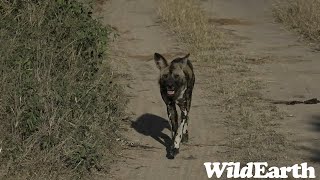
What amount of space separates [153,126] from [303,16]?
7.19m

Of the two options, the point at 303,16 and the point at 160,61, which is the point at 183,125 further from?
the point at 303,16

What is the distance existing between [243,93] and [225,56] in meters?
2.53

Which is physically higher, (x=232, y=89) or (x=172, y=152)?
(x=172, y=152)

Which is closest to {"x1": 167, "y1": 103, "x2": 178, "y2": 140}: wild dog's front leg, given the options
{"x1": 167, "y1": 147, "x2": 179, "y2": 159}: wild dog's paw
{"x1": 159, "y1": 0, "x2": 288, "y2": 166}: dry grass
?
{"x1": 167, "y1": 147, "x2": 179, "y2": 159}: wild dog's paw

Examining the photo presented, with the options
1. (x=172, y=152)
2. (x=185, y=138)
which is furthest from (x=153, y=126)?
(x=172, y=152)

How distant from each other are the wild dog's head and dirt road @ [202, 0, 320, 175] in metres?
1.21

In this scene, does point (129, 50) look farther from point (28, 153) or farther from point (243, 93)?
point (28, 153)

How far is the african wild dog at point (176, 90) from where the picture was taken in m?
6.21

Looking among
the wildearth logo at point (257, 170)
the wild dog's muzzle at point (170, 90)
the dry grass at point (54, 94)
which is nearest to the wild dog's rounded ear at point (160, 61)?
the wild dog's muzzle at point (170, 90)

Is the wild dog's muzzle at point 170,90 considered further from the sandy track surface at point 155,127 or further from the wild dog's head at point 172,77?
the sandy track surface at point 155,127

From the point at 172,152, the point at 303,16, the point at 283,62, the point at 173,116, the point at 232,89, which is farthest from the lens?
the point at 303,16

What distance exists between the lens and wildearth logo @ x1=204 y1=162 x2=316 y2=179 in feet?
17.5

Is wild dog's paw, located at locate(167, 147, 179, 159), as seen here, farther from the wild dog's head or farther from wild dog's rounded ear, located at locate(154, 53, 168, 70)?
wild dog's rounded ear, located at locate(154, 53, 168, 70)

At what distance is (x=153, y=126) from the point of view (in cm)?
709
